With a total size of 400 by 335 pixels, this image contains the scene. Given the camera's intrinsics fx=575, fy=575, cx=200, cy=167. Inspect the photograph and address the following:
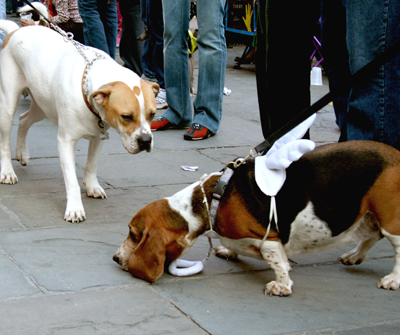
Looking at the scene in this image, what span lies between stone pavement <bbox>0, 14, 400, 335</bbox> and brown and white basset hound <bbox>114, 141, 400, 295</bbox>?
133 millimetres

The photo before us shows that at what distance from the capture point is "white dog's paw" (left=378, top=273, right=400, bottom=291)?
8.85ft

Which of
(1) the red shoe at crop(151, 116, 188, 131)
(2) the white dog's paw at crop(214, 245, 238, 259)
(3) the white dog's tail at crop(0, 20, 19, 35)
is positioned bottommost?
(1) the red shoe at crop(151, 116, 188, 131)

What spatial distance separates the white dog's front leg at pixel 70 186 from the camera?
11.4ft

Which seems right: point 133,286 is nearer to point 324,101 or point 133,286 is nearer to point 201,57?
point 324,101

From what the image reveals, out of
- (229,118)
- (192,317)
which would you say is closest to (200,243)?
(192,317)

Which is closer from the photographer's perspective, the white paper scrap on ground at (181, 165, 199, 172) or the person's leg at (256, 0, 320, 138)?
the person's leg at (256, 0, 320, 138)

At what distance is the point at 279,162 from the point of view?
8.33ft

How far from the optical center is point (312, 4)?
360 cm

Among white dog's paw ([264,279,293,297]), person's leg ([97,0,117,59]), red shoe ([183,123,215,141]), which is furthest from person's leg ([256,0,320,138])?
person's leg ([97,0,117,59])

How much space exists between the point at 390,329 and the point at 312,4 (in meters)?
2.11

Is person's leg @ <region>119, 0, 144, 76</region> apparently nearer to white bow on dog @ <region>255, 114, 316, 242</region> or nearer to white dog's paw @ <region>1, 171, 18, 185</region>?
white dog's paw @ <region>1, 171, 18, 185</region>

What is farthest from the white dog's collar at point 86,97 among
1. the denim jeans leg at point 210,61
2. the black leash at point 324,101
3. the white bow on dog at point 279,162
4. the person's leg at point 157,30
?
the person's leg at point 157,30

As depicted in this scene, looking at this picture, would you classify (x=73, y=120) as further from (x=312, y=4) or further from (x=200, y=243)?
(x=312, y=4)

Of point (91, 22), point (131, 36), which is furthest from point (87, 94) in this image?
point (131, 36)
